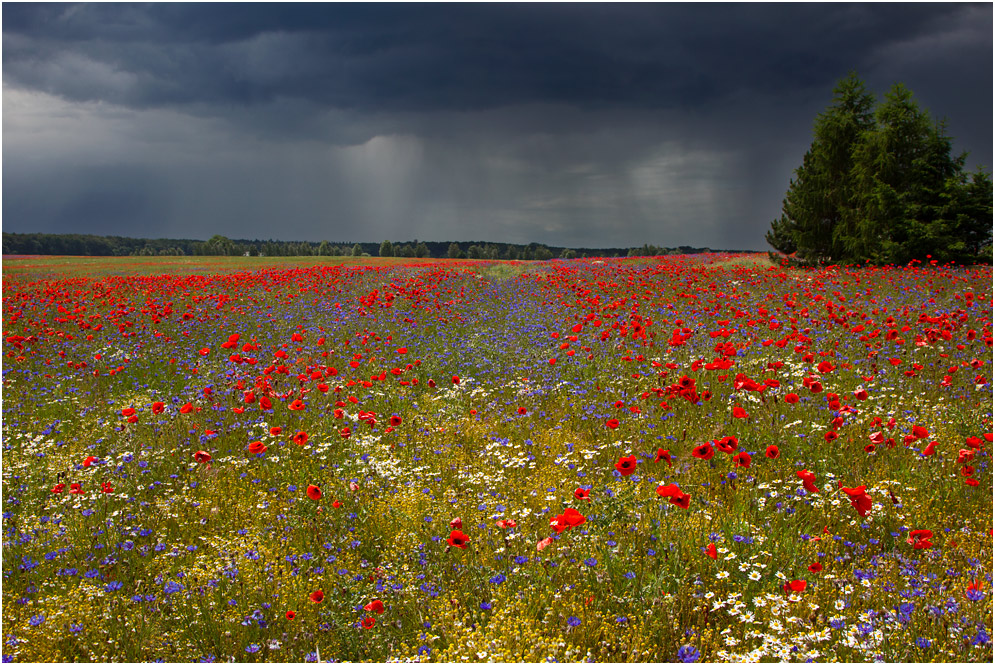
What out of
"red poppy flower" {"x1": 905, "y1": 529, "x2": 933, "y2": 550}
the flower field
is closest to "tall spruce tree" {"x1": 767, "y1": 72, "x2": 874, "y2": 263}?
the flower field

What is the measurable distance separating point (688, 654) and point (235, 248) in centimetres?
11385

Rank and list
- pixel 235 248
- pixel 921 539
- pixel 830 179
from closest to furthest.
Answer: pixel 921 539
pixel 830 179
pixel 235 248

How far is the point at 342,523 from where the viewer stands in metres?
3.79

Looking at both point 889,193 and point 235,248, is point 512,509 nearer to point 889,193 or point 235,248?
point 889,193

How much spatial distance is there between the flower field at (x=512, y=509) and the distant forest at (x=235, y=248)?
5844 centimetres

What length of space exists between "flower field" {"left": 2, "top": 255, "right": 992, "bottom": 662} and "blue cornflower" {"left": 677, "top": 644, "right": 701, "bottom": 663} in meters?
0.02

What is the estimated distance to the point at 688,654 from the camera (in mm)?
2568

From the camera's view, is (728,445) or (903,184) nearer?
(728,445)

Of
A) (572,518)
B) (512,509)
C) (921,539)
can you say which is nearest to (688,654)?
(572,518)

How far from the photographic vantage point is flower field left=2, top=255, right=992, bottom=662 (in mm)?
2807

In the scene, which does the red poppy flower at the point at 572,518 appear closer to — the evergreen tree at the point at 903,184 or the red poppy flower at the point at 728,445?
the red poppy flower at the point at 728,445

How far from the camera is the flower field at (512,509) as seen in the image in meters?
2.81

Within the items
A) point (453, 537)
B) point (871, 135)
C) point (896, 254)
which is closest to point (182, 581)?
point (453, 537)

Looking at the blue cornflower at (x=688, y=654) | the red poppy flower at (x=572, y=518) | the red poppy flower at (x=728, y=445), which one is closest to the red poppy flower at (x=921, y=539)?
the red poppy flower at (x=728, y=445)
